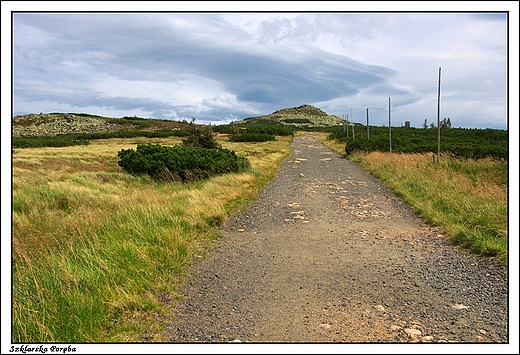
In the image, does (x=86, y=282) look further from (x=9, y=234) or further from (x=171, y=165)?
(x=171, y=165)

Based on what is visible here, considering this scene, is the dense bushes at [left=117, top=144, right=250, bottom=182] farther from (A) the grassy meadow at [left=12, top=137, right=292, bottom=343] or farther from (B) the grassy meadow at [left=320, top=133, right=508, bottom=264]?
(B) the grassy meadow at [left=320, top=133, right=508, bottom=264]

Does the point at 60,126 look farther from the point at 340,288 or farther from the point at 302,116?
the point at 302,116

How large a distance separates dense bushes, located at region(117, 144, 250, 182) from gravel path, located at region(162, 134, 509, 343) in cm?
692

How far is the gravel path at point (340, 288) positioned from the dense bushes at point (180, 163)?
22.7 feet

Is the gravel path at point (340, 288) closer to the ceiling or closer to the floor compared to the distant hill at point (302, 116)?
closer to the floor

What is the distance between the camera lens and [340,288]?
4305mm

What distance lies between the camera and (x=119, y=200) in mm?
9633

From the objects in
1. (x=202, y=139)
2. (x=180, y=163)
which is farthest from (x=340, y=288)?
(x=202, y=139)

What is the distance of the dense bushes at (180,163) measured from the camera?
14039 millimetres

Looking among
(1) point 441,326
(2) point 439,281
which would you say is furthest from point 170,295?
(2) point 439,281

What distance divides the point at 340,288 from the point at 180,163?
35.0 feet

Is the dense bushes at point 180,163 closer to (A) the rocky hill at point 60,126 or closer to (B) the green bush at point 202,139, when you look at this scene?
(B) the green bush at point 202,139

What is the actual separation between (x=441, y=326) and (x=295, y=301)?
128 centimetres

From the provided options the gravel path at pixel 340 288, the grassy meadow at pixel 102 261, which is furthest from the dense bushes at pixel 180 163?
the gravel path at pixel 340 288
